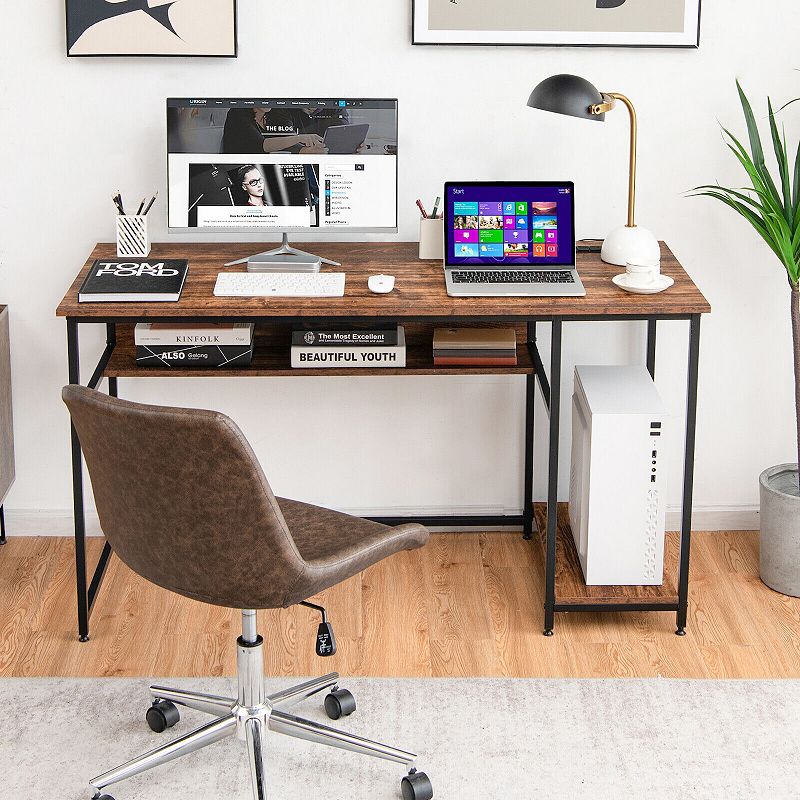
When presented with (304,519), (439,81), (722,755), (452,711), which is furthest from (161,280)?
(722,755)

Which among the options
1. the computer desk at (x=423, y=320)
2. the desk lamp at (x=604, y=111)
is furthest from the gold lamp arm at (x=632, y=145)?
the computer desk at (x=423, y=320)

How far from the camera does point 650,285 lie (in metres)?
2.88

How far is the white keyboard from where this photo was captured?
287 centimetres

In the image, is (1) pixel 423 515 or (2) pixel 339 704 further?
(1) pixel 423 515

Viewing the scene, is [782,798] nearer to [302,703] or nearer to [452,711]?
[452,711]

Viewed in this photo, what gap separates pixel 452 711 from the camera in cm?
279

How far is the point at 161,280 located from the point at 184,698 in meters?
0.97

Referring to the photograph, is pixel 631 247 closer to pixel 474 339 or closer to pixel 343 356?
pixel 474 339

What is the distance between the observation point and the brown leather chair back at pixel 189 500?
211cm

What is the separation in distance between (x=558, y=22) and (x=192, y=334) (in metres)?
1.25

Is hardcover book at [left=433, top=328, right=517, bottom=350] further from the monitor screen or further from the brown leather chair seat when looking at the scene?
the brown leather chair seat

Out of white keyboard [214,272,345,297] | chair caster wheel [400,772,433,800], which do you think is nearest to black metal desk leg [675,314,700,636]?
white keyboard [214,272,345,297]

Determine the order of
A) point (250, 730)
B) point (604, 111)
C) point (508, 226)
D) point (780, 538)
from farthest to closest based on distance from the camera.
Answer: point (780, 538) < point (508, 226) < point (604, 111) < point (250, 730)

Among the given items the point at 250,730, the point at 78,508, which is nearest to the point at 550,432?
the point at 250,730
